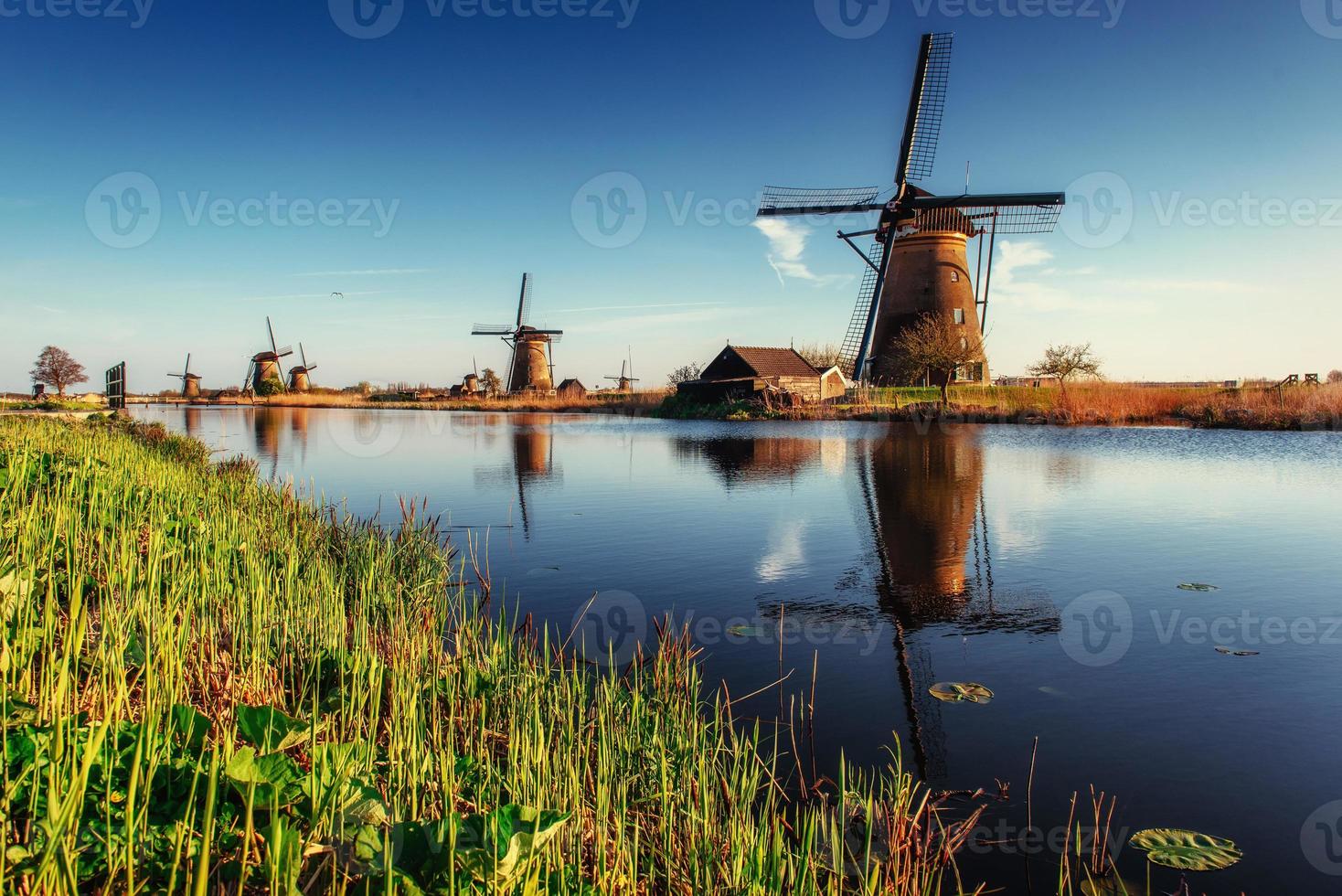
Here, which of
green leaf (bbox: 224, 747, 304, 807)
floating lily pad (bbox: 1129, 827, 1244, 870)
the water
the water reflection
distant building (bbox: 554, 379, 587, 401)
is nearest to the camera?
green leaf (bbox: 224, 747, 304, 807)

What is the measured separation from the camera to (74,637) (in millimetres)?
2260

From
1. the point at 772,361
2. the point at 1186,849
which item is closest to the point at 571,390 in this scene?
the point at 772,361

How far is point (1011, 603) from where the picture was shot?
701cm

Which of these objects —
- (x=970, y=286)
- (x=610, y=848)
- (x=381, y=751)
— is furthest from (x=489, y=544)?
(x=970, y=286)

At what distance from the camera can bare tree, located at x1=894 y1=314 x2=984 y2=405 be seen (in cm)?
3322

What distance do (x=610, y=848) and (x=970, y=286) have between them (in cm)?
3532

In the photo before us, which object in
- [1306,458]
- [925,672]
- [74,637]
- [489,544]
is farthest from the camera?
[1306,458]

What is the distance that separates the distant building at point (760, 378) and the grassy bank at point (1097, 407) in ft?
4.10

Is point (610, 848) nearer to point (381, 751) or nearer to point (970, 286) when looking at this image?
point (381, 751)

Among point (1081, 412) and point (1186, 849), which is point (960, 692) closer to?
point (1186, 849)

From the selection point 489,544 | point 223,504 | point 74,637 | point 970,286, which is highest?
point 970,286

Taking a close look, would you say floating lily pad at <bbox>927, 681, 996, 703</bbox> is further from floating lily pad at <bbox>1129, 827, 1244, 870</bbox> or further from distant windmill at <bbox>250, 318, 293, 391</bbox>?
distant windmill at <bbox>250, 318, 293, 391</bbox>

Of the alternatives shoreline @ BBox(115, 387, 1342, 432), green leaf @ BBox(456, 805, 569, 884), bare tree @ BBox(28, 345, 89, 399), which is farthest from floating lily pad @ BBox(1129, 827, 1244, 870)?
bare tree @ BBox(28, 345, 89, 399)

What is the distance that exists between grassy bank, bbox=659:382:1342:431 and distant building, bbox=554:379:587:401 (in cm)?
2299
